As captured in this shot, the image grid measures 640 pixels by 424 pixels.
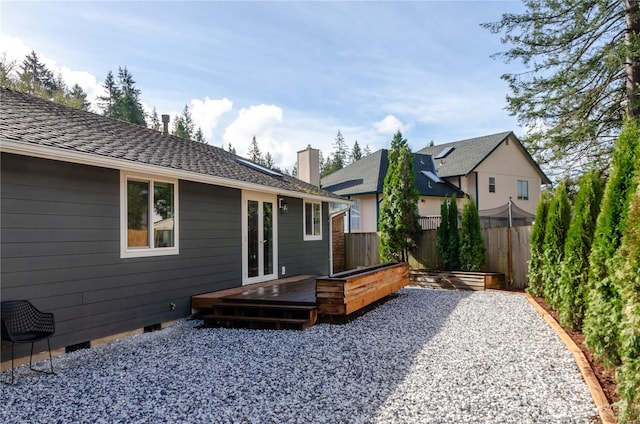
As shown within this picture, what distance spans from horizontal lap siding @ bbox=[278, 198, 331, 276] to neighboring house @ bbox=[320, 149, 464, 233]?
21.9 ft

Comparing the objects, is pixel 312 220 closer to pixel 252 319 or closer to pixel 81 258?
pixel 252 319

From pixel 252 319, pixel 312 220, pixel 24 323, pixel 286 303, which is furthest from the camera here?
pixel 312 220

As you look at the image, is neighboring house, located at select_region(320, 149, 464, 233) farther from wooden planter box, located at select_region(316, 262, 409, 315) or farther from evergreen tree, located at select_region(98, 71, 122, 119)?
evergreen tree, located at select_region(98, 71, 122, 119)

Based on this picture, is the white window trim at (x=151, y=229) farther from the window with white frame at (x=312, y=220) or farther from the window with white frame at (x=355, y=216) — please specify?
the window with white frame at (x=355, y=216)

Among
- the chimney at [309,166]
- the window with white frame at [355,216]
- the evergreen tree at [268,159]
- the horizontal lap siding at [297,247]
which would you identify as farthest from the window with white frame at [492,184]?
the evergreen tree at [268,159]

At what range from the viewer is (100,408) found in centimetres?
325

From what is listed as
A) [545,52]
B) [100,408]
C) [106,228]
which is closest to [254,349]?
[100,408]

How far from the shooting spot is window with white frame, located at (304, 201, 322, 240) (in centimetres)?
1049

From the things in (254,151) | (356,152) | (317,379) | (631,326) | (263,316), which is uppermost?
(254,151)

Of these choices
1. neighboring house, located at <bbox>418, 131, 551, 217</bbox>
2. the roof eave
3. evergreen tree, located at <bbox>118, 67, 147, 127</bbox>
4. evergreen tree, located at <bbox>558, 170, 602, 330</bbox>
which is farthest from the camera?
evergreen tree, located at <bbox>118, 67, 147, 127</bbox>

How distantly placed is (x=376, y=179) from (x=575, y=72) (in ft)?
32.2

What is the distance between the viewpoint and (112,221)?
5367 mm

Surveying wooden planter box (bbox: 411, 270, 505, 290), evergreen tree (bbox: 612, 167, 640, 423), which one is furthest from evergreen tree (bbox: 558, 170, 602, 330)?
wooden planter box (bbox: 411, 270, 505, 290)

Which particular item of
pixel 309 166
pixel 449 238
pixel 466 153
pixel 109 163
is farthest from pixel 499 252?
pixel 466 153
